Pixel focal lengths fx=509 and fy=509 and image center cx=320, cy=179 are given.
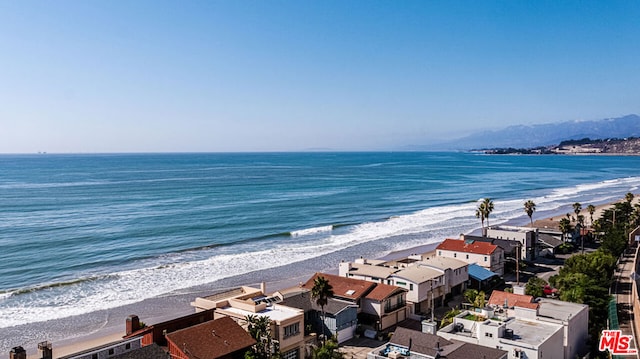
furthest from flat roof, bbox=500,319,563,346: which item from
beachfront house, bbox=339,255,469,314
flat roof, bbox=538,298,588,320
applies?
beachfront house, bbox=339,255,469,314

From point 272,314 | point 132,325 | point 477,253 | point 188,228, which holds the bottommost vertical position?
point 188,228

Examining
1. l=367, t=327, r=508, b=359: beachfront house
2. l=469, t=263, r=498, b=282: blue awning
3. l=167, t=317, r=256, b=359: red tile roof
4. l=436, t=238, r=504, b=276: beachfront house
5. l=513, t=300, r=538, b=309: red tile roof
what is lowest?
l=469, t=263, r=498, b=282: blue awning

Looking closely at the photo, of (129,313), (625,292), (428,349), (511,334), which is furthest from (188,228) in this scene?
(511,334)

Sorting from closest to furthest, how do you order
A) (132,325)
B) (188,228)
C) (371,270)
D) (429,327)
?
(132,325)
(429,327)
(371,270)
(188,228)

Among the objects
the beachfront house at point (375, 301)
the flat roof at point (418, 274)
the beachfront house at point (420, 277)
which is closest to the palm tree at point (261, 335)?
the beachfront house at point (375, 301)

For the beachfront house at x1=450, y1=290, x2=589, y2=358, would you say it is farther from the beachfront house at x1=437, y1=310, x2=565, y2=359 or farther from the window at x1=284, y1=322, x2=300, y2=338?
the window at x1=284, y1=322, x2=300, y2=338

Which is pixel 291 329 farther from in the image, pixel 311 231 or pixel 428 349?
pixel 311 231
